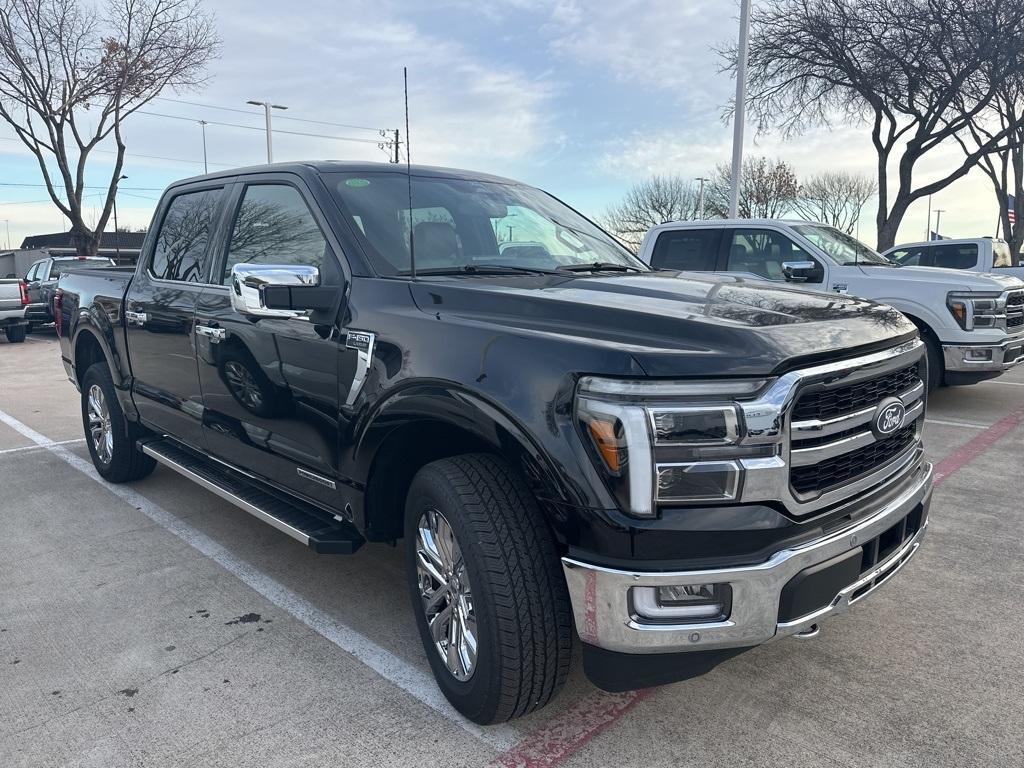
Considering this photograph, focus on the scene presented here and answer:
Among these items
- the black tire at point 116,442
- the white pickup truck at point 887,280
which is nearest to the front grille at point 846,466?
the white pickup truck at point 887,280

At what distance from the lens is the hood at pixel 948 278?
7297 millimetres

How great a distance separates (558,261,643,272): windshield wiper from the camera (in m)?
3.50

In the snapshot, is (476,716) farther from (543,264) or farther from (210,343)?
(210,343)

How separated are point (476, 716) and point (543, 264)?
1813 mm

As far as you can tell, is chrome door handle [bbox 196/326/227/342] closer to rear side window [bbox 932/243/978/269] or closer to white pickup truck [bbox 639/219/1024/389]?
white pickup truck [bbox 639/219/1024/389]

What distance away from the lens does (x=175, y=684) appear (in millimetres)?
2920

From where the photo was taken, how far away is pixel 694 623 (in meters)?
2.15

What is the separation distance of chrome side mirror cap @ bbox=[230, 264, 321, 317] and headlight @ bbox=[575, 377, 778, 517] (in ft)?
4.39

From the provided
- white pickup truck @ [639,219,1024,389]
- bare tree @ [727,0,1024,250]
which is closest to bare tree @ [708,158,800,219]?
bare tree @ [727,0,1024,250]

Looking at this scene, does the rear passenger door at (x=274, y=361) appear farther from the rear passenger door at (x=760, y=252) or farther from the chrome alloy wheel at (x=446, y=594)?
the rear passenger door at (x=760, y=252)

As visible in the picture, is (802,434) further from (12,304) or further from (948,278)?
(12,304)

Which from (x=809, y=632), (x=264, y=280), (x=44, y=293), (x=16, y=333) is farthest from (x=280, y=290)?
(x=44, y=293)

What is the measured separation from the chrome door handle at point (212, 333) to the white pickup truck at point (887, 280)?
12.1 feet

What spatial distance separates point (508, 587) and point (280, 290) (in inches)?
55.0
